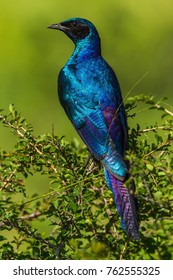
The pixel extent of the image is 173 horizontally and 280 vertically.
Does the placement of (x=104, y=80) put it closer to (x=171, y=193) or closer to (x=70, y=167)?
(x=70, y=167)

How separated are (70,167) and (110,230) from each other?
37cm

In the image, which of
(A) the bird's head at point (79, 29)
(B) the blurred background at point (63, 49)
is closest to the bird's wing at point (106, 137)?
(A) the bird's head at point (79, 29)

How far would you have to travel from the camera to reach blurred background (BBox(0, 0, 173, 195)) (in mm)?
9904

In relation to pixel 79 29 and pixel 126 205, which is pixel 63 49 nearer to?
pixel 79 29

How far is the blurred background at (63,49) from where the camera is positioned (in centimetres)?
990

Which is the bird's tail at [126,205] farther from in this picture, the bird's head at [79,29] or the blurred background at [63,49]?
the blurred background at [63,49]

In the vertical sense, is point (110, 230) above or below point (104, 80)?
below

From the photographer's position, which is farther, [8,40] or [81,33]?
[8,40]

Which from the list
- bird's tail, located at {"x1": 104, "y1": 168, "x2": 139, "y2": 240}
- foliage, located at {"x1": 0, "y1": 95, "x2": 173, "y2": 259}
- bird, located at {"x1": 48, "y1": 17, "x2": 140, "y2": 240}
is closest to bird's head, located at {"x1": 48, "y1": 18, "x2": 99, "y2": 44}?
bird, located at {"x1": 48, "y1": 17, "x2": 140, "y2": 240}

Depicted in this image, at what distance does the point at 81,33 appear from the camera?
5855 mm

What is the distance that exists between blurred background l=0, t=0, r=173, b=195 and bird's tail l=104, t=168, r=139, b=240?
4.68m

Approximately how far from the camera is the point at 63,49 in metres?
11.4
